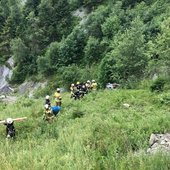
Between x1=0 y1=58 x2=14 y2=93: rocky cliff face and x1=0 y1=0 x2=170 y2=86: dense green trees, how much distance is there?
1605 millimetres

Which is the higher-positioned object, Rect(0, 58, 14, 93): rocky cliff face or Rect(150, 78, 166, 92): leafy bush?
Rect(150, 78, 166, 92): leafy bush

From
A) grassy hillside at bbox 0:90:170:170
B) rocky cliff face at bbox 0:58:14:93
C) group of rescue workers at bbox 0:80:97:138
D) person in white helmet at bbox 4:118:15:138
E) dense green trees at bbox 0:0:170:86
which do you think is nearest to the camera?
grassy hillside at bbox 0:90:170:170

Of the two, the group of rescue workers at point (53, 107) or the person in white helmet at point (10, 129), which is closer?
the person in white helmet at point (10, 129)

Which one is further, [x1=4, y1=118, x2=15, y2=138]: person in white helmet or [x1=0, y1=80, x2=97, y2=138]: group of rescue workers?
[x1=0, y1=80, x2=97, y2=138]: group of rescue workers

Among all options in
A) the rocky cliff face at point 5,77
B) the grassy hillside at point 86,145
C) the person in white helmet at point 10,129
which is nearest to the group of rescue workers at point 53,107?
the person in white helmet at point 10,129

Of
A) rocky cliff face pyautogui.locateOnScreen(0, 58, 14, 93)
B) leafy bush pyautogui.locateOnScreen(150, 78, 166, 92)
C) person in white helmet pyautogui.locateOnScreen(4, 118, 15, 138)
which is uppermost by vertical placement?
person in white helmet pyautogui.locateOnScreen(4, 118, 15, 138)

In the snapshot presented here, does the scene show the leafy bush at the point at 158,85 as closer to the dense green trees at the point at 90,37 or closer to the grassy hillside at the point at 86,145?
the dense green trees at the point at 90,37

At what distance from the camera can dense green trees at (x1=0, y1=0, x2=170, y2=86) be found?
3897 cm

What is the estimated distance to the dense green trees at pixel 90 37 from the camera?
38969mm

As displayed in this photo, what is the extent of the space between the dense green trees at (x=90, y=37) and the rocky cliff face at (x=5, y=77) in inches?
63.2

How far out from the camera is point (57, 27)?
81.5 metres

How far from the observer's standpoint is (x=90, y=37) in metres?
66.4

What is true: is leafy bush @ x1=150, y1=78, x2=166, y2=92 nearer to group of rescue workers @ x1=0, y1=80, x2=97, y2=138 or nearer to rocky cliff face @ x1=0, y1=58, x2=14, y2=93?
group of rescue workers @ x1=0, y1=80, x2=97, y2=138

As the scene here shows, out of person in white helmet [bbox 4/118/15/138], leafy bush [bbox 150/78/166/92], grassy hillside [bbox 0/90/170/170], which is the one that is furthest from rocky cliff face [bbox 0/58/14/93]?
person in white helmet [bbox 4/118/15/138]
